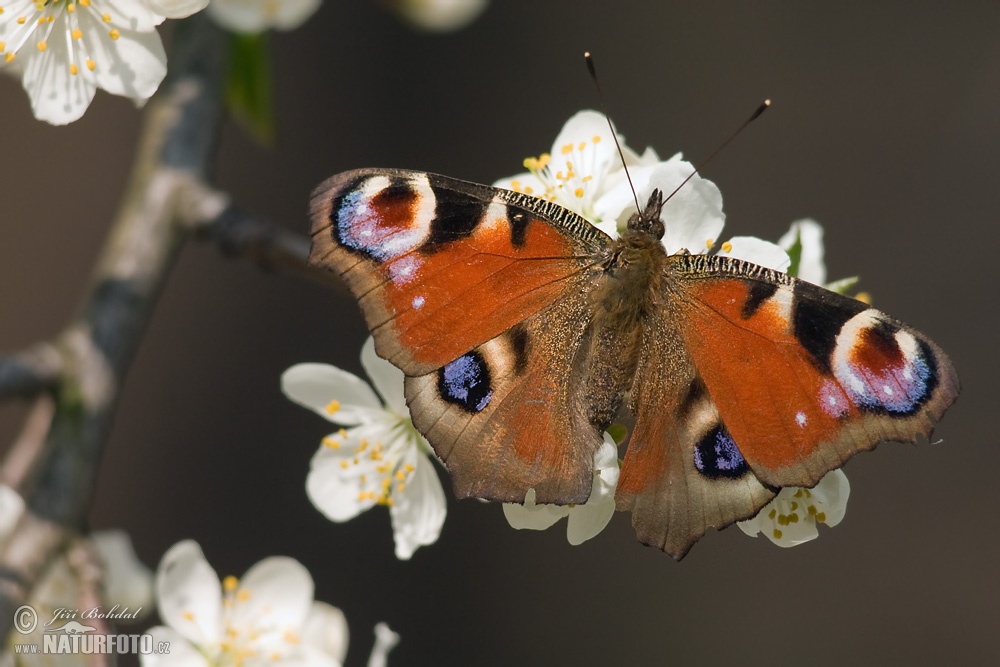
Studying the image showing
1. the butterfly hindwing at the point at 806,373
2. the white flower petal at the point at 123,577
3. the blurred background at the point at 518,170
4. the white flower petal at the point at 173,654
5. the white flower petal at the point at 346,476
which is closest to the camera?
the butterfly hindwing at the point at 806,373

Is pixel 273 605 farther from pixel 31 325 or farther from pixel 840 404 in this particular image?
pixel 31 325

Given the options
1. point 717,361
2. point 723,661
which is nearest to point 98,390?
point 717,361

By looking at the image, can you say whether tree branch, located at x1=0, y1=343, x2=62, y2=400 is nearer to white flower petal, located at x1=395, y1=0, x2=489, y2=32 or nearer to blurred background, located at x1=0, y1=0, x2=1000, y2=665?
white flower petal, located at x1=395, y1=0, x2=489, y2=32

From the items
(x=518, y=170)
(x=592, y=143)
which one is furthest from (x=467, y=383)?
(x=518, y=170)

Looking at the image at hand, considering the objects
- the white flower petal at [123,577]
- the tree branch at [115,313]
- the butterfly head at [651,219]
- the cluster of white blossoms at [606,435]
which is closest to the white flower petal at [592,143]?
the cluster of white blossoms at [606,435]

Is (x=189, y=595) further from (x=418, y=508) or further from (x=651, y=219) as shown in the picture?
(x=651, y=219)

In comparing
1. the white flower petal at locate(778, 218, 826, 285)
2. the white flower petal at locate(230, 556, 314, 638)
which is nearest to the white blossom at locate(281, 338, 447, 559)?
the white flower petal at locate(230, 556, 314, 638)

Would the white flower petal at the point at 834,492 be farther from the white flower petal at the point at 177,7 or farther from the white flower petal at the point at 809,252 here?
the white flower petal at the point at 177,7
